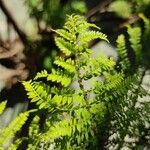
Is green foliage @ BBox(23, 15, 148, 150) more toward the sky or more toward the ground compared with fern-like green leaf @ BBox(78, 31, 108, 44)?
more toward the ground

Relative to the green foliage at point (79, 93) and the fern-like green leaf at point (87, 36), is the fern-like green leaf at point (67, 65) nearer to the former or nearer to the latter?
the green foliage at point (79, 93)

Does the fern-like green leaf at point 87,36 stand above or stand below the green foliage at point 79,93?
above

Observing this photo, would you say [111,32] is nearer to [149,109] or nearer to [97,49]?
[97,49]

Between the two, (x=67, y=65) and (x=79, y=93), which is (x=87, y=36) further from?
(x=79, y=93)

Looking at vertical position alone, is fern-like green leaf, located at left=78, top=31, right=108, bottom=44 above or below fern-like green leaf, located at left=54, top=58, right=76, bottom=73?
above

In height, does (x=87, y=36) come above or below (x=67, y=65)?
above

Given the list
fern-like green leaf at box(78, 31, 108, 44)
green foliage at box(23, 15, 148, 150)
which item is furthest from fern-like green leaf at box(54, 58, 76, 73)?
fern-like green leaf at box(78, 31, 108, 44)

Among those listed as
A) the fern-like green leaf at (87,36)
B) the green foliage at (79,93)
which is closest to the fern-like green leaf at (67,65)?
the green foliage at (79,93)

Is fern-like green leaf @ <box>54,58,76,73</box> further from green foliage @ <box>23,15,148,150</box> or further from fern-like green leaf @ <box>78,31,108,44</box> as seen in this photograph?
fern-like green leaf @ <box>78,31,108,44</box>

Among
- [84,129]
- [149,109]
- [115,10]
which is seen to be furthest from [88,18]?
[84,129]

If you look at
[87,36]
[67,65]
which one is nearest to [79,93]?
[67,65]

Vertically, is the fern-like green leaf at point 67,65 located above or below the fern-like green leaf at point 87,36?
below
